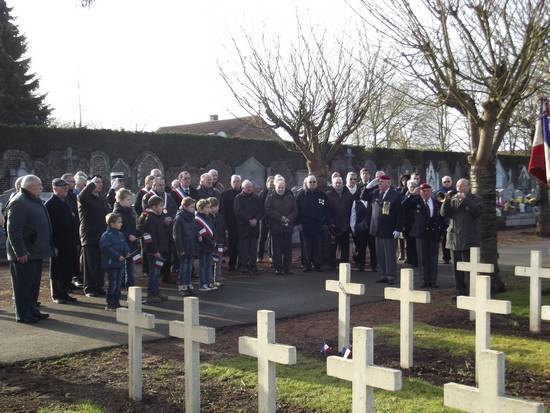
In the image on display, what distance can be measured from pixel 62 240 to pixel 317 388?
606 cm

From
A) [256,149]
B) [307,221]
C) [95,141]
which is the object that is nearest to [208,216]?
[307,221]

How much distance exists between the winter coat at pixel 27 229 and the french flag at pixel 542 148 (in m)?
7.08

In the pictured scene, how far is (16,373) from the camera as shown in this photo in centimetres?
638

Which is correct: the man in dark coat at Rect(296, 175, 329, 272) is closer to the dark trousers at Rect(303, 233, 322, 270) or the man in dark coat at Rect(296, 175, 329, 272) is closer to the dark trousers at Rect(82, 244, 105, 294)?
the dark trousers at Rect(303, 233, 322, 270)

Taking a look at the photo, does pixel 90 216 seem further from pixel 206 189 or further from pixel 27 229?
pixel 206 189

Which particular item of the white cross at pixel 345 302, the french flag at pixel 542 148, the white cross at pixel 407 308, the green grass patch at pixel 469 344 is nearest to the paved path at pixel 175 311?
the green grass patch at pixel 469 344

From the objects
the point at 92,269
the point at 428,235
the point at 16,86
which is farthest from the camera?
the point at 16,86

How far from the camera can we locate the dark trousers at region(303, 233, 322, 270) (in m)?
13.6

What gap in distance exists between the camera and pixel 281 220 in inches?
514

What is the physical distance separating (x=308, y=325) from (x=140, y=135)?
35.7 ft

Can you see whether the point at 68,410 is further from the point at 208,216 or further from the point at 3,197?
the point at 3,197

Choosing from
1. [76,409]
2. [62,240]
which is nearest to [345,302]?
[76,409]

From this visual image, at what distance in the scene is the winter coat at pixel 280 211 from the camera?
13102 mm

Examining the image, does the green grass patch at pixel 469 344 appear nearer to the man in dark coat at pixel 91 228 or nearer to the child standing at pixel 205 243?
the child standing at pixel 205 243
